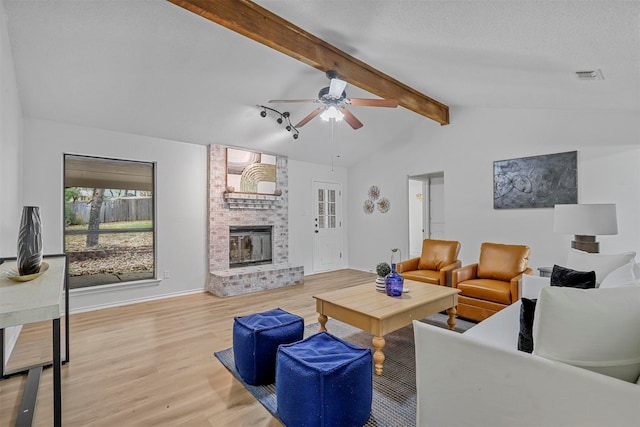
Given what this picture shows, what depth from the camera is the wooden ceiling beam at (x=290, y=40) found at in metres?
2.35

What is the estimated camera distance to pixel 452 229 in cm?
518

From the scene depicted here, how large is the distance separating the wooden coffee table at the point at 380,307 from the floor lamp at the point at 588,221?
1.53 metres

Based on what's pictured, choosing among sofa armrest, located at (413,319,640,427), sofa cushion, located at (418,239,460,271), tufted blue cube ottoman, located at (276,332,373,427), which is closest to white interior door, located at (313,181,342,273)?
sofa cushion, located at (418,239,460,271)

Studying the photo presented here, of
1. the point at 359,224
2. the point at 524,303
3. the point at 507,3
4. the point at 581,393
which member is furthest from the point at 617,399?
the point at 359,224

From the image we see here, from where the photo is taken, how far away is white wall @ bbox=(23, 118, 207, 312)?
3668 mm

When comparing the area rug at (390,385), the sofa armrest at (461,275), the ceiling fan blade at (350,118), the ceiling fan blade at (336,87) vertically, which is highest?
the ceiling fan blade at (336,87)

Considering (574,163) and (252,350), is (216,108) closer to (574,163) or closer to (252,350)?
(252,350)

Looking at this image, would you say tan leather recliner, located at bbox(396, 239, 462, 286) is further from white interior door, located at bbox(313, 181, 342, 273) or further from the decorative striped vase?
the decorative striped vase

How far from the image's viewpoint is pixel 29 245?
1.70m

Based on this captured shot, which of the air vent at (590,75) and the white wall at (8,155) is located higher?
the air vent at (590,75)

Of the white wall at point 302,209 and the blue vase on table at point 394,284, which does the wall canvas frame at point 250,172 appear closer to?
the white wall at point 302,209

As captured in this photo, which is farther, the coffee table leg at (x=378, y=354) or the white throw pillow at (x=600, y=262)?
the white throw pillow at (x=600, y=262)

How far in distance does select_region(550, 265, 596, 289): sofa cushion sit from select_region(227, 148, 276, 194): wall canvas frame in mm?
4293

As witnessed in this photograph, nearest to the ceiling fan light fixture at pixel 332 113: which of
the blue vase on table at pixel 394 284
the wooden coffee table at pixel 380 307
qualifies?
the blue vase on table at pixel 394 284
